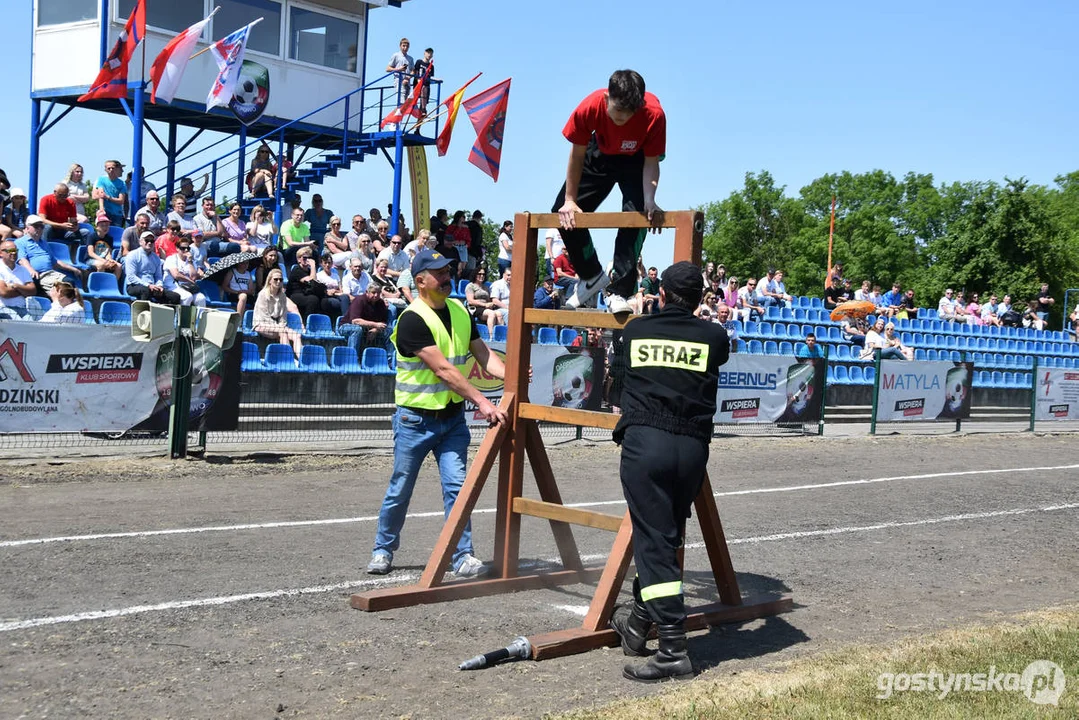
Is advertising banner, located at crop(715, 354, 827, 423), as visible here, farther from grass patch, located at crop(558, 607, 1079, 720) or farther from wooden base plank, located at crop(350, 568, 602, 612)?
grass patch, located at crop(558, 607, 1079, 720)

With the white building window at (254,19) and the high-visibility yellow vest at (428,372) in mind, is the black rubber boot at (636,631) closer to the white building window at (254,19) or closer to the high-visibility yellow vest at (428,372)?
the high-visibility yellow vest at (428,372)

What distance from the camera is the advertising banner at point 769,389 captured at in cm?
1850

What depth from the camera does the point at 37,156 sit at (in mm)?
22656

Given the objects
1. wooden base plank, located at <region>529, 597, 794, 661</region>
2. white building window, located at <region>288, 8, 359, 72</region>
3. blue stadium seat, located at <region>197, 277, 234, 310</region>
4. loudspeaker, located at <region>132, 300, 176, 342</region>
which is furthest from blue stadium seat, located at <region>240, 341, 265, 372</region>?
white building window, located at <region>288, 8, 359, 72</region>

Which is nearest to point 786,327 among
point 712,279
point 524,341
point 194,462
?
point 712,279

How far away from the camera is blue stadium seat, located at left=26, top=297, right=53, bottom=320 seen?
12945 mm

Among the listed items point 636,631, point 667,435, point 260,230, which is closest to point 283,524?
point 636,631

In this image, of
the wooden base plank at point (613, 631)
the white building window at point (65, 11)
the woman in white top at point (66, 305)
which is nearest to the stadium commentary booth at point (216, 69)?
the white building window at point (65, 11)

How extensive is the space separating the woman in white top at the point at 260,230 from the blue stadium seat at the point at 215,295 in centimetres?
214

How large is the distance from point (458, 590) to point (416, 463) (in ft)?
3.29

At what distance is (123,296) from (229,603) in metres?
9.49

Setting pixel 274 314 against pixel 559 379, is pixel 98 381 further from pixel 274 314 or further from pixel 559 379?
pixel 559 379

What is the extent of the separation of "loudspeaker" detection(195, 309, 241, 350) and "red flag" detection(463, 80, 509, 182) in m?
11.0

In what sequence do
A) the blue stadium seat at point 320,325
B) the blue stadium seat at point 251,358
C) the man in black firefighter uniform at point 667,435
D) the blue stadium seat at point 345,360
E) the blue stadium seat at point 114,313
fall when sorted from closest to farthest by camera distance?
the man in black firefighter uniform at point 667,435 < the blue stadium seat at point 114,313 < the blue stadium seat at point 251,358 < the blue stadium seat at point 345,360 < the blue stadium seat at point 320,325
